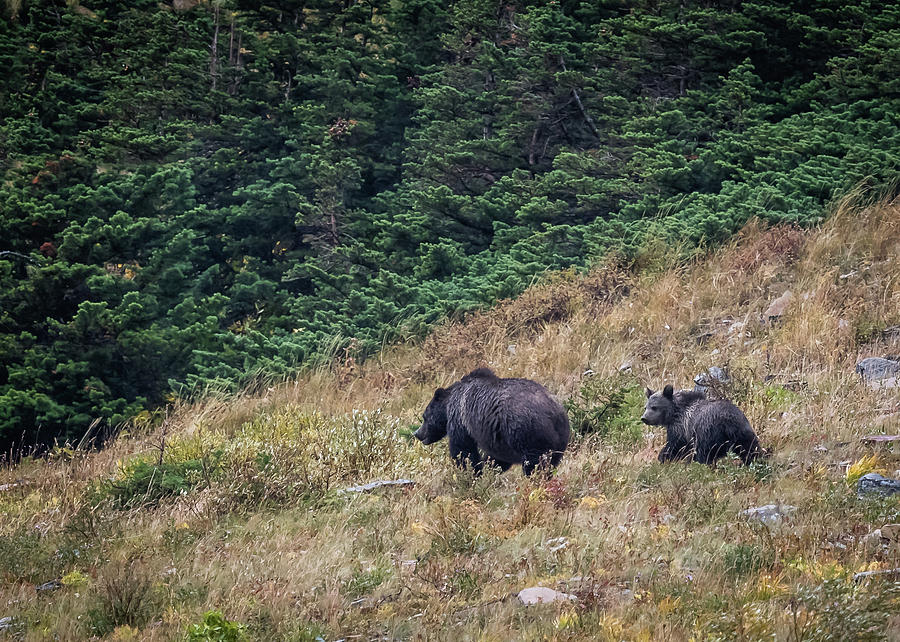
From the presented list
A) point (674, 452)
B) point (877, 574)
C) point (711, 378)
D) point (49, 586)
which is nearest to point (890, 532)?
point (877, 574)

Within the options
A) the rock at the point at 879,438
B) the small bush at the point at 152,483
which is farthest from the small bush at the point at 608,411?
the small bush at the point at 152,483

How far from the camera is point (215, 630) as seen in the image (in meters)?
4.71

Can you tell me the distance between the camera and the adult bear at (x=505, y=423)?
751 centimetres

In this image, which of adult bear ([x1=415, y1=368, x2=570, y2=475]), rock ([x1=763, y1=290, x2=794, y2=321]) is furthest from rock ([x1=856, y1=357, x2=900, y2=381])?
adult bear ([x1=415, y1=368, x2=570, y2=475])

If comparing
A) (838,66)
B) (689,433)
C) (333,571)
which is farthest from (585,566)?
(838,66)

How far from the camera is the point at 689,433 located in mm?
7691

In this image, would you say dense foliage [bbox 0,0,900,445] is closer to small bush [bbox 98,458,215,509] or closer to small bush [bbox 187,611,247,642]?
small bush [bbox 98,458,215,509]

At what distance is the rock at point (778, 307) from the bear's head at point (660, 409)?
165 inches

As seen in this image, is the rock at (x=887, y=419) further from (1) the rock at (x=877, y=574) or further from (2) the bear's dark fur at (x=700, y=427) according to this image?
(1) the rock at (x=877, y=574)

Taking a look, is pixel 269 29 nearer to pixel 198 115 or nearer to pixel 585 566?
pixel 198 115

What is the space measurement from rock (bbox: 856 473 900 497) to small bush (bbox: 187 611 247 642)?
169 inches

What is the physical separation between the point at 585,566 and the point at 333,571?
167cm

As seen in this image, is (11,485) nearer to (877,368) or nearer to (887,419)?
(887,419)

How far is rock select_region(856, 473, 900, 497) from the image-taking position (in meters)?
6.07
